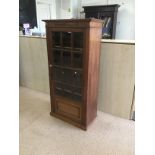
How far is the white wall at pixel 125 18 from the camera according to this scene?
4969 millimetres

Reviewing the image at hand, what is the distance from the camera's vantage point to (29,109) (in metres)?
2.62

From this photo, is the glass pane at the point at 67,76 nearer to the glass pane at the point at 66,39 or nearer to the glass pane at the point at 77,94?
the glass pane at the point at 77,94

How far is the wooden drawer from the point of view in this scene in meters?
2.17

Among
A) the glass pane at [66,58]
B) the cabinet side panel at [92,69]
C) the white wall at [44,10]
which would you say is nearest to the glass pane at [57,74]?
the glass pane at [66,58]

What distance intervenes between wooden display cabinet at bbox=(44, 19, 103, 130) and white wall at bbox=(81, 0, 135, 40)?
3514mm

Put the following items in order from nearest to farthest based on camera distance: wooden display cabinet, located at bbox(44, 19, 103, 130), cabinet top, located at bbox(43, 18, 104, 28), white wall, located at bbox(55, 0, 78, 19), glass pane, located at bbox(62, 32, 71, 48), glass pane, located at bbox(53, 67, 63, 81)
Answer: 1. cabinet top, located at bbox(43, 18, 104, 28)
2. wooden display cabinet, located at bbox(44, 19, 103, 130)
3. glass pane, located at bbox(62, 32, 71, 48)
4. glass pane, located at bbox(53, 67, 63, 81)
5. white wall, located at bbox(55, 0, 78, 19)

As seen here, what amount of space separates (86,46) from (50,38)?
559 mm

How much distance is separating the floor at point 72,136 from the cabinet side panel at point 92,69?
8.7 inches

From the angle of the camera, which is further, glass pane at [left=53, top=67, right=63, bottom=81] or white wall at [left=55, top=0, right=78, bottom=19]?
white wall at [left=55, top=0, right=78, bottom=19]

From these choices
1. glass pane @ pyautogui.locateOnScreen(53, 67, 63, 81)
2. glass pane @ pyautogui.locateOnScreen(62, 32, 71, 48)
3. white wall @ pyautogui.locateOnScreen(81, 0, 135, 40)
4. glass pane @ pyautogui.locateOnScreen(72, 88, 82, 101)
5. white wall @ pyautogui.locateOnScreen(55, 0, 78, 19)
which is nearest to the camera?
glass pane @ pyautogui.locateOnScreen(62, 32, 71, 48)

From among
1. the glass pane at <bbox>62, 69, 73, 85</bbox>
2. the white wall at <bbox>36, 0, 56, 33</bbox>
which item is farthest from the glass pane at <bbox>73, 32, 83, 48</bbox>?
the white wall at <bbox>36, 0, 56, 33</bbox>

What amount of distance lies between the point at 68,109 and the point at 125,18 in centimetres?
399

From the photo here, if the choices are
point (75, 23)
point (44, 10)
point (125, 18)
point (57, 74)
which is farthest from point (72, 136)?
point (44, 10)

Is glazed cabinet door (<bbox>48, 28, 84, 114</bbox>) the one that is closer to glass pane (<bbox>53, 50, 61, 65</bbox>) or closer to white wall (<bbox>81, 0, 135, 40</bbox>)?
glass pane (<bbox>53, 50, 61, 65</bbox>)
